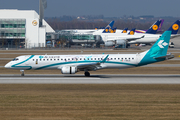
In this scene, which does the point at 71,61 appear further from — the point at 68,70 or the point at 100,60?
the point at 100,60

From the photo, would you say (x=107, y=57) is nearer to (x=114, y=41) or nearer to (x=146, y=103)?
(x=146, y=103)

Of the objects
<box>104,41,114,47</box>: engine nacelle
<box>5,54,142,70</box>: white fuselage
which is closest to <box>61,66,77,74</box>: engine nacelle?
<box>5,54,142,70</box>: white fuselage

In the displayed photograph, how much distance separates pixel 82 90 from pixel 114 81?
24.2ft

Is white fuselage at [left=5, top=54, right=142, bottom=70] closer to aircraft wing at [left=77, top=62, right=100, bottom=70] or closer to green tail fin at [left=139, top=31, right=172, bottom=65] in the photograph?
aircraft wing at [left=77, top=62, right=100, bottom=70]

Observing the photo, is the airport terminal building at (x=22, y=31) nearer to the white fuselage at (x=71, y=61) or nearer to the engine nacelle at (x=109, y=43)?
the engine nacelle at (x=109, y=43)

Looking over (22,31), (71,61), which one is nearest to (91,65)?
(71,61)

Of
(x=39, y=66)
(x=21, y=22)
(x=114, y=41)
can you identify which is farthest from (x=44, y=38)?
(x=39, y=66)

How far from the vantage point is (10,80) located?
36.7 m

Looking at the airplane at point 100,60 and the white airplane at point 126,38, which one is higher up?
the white airplane at point 126,38

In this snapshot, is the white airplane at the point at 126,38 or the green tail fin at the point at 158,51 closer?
the green tail fin at the point at 158,51

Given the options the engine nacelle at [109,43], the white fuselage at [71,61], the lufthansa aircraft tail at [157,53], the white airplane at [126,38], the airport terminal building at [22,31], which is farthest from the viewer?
the airport terminal building at [22,31]

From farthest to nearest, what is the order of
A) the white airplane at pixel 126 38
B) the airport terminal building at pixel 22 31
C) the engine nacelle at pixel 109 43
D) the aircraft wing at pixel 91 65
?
the airport terminal building at pixel 22 31 < the white airplane at pixel 126 38 < the engine nacelle at pixel 109 43 < the aircraft wing at pixel 91 65

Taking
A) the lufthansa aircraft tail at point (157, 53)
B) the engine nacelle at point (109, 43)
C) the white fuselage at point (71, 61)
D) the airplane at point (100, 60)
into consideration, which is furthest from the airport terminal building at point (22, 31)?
the lufthansa aircraft tail at point (157, 53)

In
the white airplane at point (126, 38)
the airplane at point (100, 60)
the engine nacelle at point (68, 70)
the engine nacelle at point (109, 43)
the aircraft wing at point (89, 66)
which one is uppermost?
the white airplane at point (126, 38)
